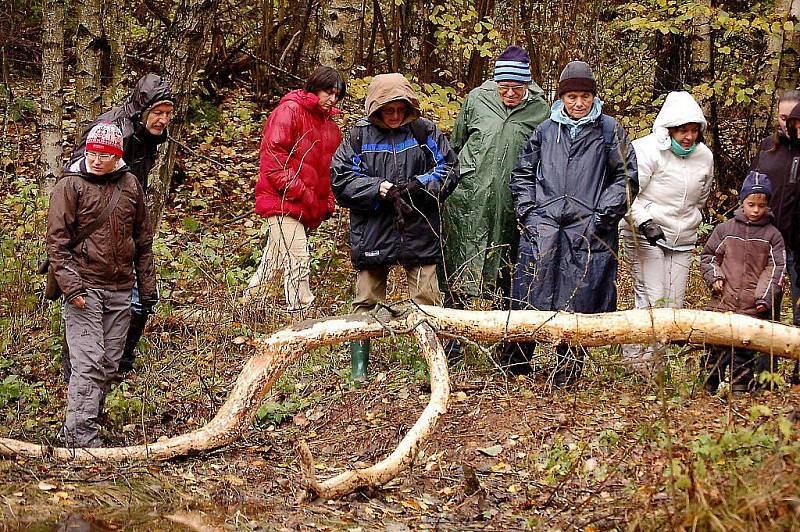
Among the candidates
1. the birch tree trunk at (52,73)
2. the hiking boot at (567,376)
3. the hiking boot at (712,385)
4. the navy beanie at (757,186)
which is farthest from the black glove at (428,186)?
the birch tree trunk at (52,73)

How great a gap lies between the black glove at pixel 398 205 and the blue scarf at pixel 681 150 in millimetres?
1918

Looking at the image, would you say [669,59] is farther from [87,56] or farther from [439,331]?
[439,331]

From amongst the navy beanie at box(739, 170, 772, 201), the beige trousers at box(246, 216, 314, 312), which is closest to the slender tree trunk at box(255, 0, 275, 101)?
the beige trousers at box(246, 216, 314, 312)

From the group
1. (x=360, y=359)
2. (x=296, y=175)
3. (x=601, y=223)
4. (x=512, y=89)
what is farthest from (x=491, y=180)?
(x=296, y=175)

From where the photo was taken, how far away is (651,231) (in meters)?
6.06

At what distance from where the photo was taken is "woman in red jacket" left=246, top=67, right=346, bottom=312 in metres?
7.27

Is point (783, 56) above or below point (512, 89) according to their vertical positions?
above

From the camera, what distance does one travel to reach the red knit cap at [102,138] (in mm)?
5637

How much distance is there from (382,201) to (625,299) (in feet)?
13.3

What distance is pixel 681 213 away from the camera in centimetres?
628

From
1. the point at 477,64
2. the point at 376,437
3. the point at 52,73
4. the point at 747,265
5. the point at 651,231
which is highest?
the point at 477,64

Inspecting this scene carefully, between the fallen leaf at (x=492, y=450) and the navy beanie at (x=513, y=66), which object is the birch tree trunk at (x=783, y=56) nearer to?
the navy beanie at (x=513, y=66)

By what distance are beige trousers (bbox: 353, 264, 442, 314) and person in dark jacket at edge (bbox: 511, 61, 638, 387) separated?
0.61 metres

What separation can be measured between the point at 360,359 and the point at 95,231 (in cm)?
208
